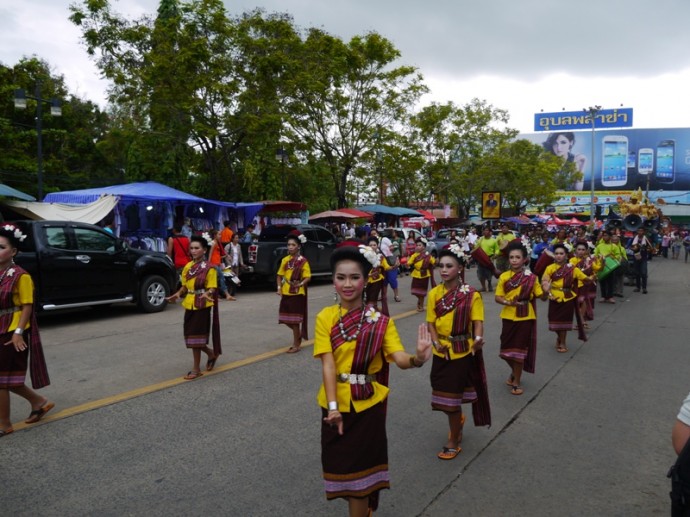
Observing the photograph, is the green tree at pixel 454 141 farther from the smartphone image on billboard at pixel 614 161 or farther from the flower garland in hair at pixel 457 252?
the smartphone image on billboard at pixel 614 161

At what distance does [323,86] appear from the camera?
22.5m

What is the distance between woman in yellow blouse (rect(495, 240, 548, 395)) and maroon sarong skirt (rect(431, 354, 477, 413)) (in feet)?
5.75

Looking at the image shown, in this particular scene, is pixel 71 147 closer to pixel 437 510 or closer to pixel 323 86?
pixel 323 86

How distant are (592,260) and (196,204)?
11.4m

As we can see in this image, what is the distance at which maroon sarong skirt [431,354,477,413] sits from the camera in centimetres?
429

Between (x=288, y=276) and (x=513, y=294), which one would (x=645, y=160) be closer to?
(x=288, y=276)

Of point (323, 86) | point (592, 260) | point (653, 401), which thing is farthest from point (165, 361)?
point (323, 86)

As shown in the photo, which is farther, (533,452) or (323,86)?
(323,86)

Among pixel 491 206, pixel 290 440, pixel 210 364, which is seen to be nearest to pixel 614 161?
pixel 491 206

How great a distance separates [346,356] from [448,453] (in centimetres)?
173

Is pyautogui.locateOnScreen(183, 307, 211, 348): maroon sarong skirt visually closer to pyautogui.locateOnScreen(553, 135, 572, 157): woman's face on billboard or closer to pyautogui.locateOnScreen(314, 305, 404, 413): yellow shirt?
pyautogui.locateOnScreen(314, 305, 404, 413): yellow shirt

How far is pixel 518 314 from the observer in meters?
6.05

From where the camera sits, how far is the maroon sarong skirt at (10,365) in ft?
14.9

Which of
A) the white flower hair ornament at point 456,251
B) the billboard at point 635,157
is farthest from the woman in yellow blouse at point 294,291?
the billboard at point 635,157
